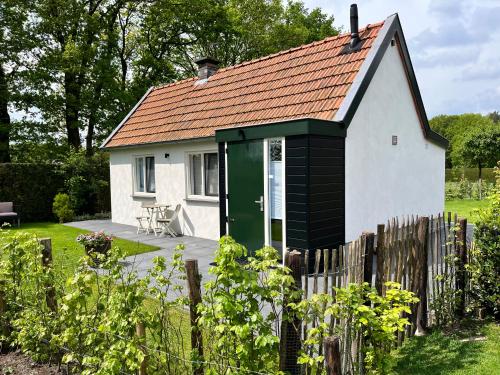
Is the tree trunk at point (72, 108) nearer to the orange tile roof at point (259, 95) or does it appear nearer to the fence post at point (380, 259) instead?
the orange tile roof at point (259, 95)

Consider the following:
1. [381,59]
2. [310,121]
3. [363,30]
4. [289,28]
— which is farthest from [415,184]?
[289,28]

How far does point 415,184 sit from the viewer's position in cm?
1124

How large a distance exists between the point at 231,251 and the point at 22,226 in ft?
55.2

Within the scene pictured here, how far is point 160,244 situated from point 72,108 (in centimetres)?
1608

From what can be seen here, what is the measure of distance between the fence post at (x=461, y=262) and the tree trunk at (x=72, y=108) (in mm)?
21941

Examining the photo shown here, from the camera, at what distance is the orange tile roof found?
950 centimetres

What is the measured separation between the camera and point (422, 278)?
4.95m

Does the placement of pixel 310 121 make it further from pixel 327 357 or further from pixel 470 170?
pixel 470 170

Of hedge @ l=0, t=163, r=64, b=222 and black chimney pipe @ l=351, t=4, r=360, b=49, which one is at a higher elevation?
black chimney pipe @ l=351, t=4, r=360, b=49

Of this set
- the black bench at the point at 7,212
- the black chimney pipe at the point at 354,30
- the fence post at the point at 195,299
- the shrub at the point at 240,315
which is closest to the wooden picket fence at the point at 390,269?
the shrub at the point at 240,315

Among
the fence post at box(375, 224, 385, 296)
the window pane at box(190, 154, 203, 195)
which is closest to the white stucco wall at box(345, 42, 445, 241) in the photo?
the fence post at box(375, 224, 385, 296)

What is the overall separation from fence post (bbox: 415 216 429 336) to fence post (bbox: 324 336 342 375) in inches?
116

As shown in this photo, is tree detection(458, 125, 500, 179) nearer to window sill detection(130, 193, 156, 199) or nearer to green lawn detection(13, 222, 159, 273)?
window sill detection(130, 193, 156, 199)

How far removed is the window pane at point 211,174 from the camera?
11391 millimetres
